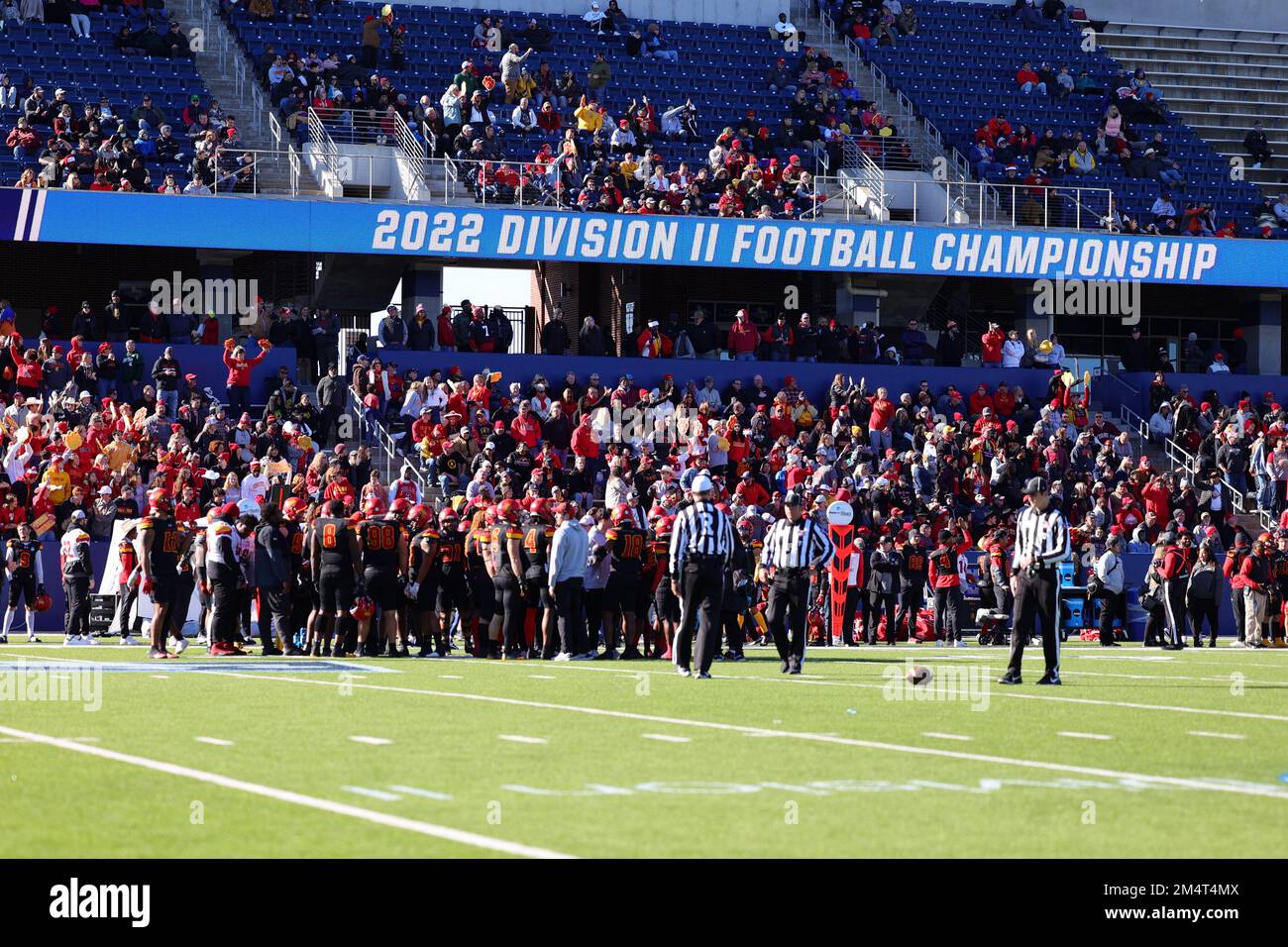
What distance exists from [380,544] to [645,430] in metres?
13.5

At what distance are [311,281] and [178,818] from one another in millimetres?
31833

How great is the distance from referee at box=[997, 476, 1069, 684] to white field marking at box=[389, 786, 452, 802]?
8658mm

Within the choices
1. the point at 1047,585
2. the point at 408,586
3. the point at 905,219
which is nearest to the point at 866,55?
the point at 905,219

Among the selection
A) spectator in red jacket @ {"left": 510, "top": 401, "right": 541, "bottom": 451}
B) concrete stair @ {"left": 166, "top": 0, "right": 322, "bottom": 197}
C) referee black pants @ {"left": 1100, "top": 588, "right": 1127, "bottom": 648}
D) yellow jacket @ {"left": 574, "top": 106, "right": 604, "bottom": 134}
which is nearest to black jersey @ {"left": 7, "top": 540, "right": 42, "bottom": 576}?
spectator in red jacket @ {"left": 510, "top": 401, "right": 541, "bottom": 451}

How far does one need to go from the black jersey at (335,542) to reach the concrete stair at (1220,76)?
31.0m

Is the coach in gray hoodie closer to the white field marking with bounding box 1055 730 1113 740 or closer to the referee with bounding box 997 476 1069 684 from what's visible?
the referee with bounding box 997 476 1069 684

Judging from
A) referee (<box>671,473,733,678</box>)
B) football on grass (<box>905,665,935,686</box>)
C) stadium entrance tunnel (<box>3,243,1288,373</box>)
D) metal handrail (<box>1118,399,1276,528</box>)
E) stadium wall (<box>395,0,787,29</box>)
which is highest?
stadium wall (<box>395,0,787,29</box>)

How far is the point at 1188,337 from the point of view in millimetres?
44594

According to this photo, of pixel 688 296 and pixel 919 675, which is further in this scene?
pixel 688 296

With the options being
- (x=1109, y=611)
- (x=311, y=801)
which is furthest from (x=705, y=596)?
(x=1109, y=611)

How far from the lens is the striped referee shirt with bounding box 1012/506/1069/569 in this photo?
17.4m

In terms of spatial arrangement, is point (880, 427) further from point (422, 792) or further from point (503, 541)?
point (422, 792)

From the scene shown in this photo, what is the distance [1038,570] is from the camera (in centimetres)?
1761

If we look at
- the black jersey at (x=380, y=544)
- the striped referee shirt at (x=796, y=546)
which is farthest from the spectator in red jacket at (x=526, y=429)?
the striped referee shirt at (x=796, y=546)
